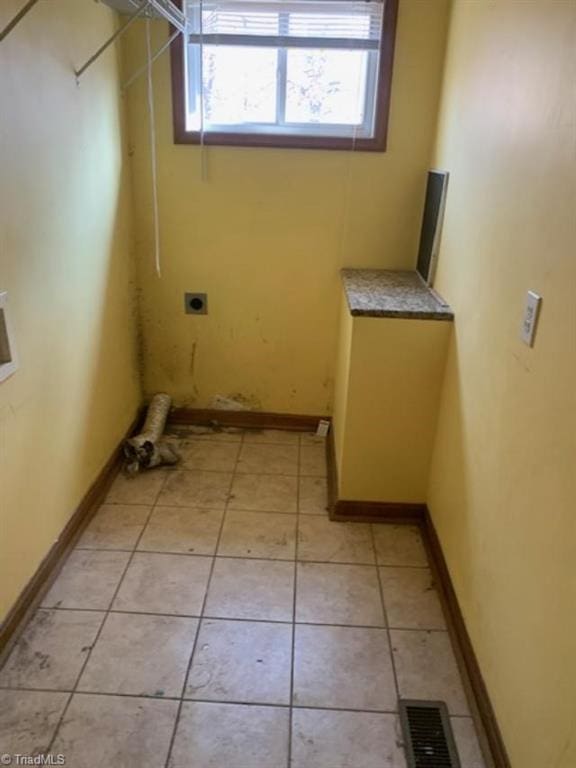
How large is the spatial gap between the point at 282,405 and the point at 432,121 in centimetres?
152

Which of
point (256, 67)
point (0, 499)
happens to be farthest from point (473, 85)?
point (0, 499)

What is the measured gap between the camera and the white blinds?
2.25 metres

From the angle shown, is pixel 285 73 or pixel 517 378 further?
pixel 285 73

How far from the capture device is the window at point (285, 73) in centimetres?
227

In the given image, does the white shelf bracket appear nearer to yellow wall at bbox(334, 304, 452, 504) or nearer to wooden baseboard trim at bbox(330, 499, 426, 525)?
yellow wall at bbox(334, 304, 452, 504)

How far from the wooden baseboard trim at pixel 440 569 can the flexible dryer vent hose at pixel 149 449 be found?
776 millimetres

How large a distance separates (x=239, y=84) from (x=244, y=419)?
1.60m

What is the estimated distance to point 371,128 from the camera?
242cm

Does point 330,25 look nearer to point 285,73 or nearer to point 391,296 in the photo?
point 285,73

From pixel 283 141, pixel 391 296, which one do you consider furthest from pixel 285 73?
pixel 391 296

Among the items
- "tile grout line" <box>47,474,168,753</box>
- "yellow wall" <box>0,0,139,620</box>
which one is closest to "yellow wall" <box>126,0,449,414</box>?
"yellow wall" <box>0,0,139,620</box>

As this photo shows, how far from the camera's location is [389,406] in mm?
2092

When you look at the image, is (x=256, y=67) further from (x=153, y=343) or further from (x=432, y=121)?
(x=153, y=343)

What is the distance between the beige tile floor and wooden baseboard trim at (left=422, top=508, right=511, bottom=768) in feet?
0.15
